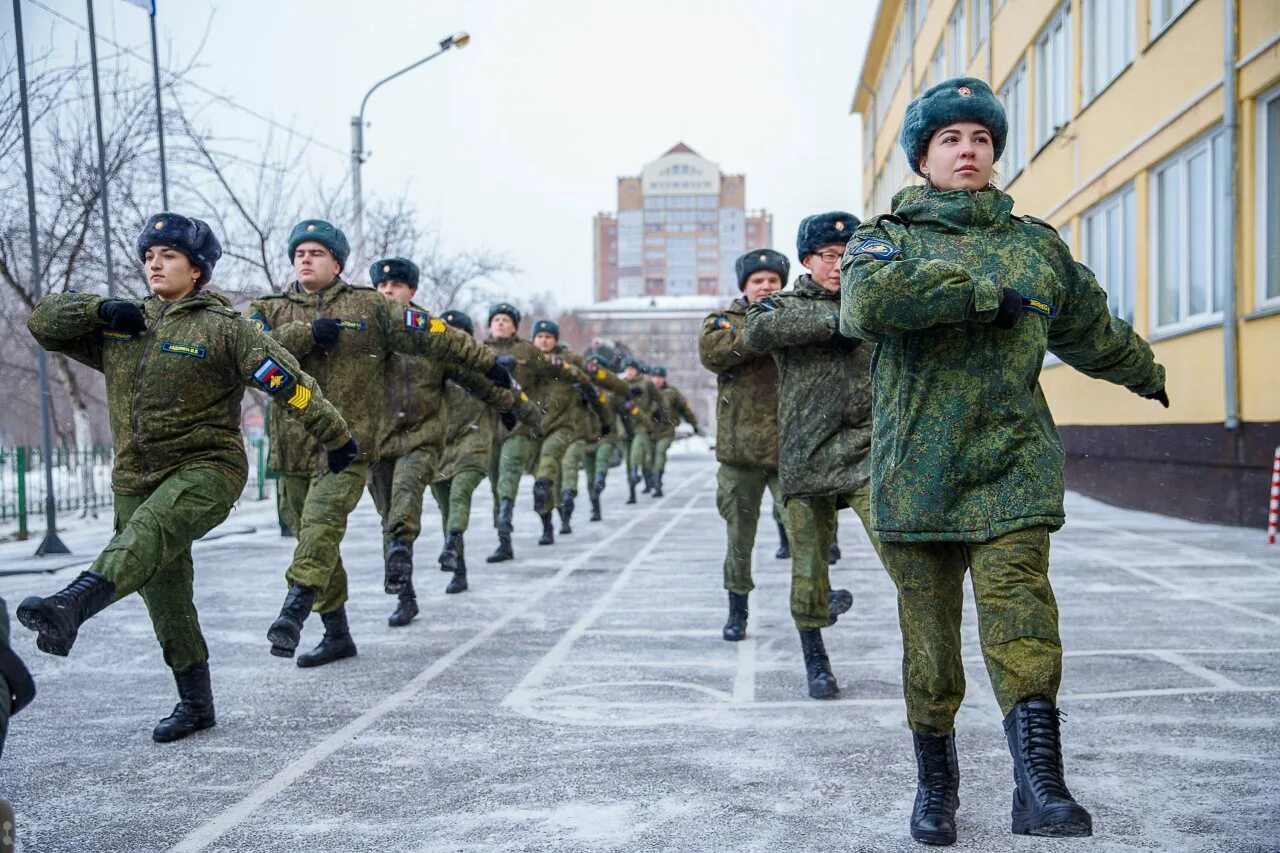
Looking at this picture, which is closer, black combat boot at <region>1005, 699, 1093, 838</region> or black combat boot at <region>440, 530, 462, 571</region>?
black combat boot at <region>1005, 699, 1093, 838</region>

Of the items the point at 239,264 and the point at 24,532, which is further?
the point at 239,264

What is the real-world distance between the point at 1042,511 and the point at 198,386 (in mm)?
3193

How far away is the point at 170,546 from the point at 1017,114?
21.9m

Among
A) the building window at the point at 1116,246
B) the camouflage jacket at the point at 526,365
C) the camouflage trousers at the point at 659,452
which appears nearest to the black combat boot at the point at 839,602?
the camouflage jacket at the point at 526,365

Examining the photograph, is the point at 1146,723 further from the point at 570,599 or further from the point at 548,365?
the point at 548,365

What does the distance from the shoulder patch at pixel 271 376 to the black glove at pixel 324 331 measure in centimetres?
154

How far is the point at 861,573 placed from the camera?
10141 millimetres

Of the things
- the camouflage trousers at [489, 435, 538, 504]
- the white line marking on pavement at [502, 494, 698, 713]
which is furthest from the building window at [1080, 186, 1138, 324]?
the camouflage trousers at [489, 435, 538, 504]

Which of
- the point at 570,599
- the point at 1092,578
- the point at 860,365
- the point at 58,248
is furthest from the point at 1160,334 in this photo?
the point at 58,248

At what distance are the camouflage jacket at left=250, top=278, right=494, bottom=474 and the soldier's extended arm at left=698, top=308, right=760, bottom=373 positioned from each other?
4.66 feet

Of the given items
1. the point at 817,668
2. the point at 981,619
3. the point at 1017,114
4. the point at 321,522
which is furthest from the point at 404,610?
the point at 1017,114

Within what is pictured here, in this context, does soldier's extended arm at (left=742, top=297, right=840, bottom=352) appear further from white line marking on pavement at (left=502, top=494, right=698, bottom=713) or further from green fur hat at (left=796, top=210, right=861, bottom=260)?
white line marking on pavement at (left=502, top=494, right=698, bottom=713)

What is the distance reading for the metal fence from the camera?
15.5 m

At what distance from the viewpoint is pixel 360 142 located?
2128 cm
